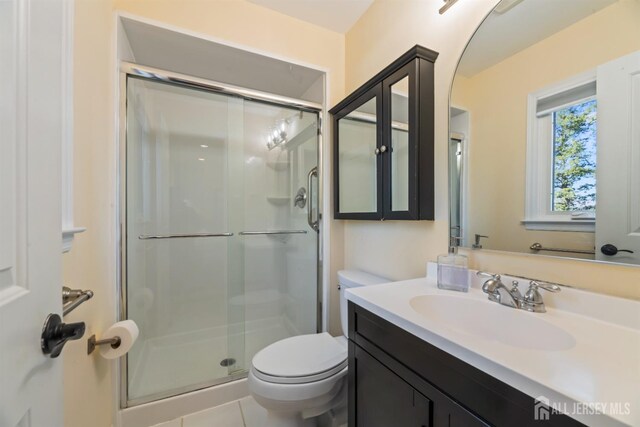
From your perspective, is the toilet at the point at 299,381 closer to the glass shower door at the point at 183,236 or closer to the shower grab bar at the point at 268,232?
the glass shower door at the point at 183,236

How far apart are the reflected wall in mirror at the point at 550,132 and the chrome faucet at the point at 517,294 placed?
4.8 inches

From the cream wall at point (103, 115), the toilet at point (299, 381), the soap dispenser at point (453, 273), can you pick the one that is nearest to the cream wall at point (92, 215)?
the cream wall at point (103, 115)

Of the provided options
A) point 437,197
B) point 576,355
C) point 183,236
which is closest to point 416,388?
point 576,355

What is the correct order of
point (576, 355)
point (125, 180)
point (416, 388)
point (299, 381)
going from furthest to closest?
point (125, 180), point (299, 381), point (416, 388), point (576, 355)

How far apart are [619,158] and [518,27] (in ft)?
1.87

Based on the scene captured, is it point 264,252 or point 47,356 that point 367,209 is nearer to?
point 264,252

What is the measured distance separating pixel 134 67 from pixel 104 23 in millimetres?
235

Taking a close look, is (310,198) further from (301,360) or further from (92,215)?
(92,215)

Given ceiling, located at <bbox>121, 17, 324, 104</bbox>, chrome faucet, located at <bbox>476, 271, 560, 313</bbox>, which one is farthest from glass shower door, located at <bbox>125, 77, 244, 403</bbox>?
chrome faucet, located at <bbox>476, 271, 560, 313</bbox>

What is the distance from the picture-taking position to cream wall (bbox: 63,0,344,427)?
91 cm

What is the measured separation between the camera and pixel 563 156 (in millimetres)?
767

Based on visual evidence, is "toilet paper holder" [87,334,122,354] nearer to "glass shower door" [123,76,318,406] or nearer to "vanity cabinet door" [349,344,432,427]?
"glass shower door" [123,76,318,406]

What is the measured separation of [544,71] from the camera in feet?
2.70

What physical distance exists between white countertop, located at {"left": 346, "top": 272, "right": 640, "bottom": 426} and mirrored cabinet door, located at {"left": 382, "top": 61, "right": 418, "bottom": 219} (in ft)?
1.79
